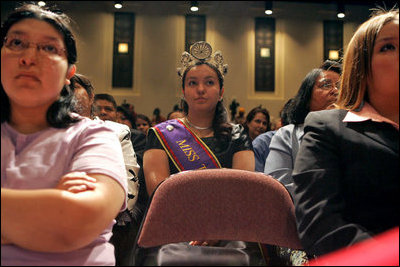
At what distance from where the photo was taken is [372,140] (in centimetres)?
109

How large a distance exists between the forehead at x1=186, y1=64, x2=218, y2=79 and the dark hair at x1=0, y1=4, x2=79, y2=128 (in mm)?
1356

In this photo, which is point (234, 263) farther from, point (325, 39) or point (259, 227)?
point (325, 39)

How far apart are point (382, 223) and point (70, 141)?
852 millimetres

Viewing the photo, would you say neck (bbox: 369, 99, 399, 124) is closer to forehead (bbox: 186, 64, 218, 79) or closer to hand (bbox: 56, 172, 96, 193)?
hand (bbox: 56, 172, 96, 193)

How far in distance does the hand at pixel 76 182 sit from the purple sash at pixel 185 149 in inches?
48.2

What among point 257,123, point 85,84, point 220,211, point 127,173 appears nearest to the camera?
point 220,211

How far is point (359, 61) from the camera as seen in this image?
46.8 inches

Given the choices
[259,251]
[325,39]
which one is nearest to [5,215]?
[259,251]

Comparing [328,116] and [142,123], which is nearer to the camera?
[328,116]

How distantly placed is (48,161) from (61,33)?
329 mm

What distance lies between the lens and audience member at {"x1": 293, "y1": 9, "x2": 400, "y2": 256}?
105cm

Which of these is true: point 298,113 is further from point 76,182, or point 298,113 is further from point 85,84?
point 76,182

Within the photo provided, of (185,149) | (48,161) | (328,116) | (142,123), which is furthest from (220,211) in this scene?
(142,123)

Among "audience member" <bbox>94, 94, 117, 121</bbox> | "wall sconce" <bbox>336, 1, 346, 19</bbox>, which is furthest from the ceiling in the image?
"audience member" <bbox>94, 94, 117, 121</bbox>
